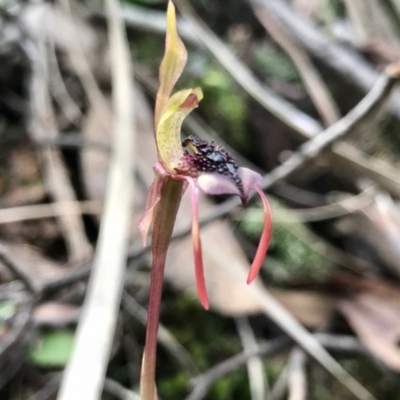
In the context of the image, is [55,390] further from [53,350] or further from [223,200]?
[223,200]

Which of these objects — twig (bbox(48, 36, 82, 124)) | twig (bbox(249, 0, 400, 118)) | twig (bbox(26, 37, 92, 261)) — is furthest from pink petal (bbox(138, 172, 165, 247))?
twig (bbox(48, 36, 82, 124))

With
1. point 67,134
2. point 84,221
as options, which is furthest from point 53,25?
point 84,221

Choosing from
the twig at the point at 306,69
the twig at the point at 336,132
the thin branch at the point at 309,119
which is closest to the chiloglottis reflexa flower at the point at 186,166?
the twig at the point at 336,132

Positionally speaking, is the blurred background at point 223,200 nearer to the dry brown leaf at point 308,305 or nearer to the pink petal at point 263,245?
the dry brown leaf at point 308,305

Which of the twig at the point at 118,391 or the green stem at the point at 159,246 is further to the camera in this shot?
the twig at the point at 118,391

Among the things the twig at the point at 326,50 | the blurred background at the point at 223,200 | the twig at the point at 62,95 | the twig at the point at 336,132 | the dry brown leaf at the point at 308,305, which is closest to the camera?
the twig at the point at 336,132

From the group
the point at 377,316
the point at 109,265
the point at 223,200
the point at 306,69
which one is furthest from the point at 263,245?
the point at 306,69

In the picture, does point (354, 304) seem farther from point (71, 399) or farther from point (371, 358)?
point (71, 399)

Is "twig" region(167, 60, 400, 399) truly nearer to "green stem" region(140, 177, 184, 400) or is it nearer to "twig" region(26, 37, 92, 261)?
"twig" region(26, 37, 92, 261)
